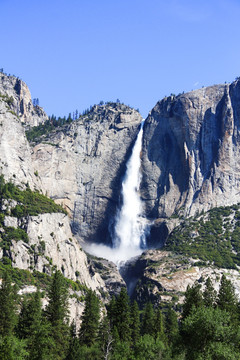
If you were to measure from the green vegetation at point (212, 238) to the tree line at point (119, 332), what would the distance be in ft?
194

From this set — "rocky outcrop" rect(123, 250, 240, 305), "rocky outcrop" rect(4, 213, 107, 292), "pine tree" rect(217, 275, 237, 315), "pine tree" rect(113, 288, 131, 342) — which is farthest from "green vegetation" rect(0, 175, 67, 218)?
"pine tree" rect(217, 275, 237, 315)

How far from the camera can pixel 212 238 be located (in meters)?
182

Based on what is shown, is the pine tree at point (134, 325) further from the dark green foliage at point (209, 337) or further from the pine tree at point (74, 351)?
the dark green foliage at point (209, 337)

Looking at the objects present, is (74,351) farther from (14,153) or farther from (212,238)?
(212,238)

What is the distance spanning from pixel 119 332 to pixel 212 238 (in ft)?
304

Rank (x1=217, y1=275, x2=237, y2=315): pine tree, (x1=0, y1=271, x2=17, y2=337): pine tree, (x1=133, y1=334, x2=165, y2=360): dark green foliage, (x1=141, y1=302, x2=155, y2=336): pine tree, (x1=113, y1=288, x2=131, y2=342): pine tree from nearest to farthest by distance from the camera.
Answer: (x1=133, y1=334, x2=165, y2=360): dark green foliage
(x1=0, y1=271, x2=17, y2=337): pine tree
(x1=217, y1=275, x2=237, y2=315): pine tree
(x1=113, y1=288, x2=131, y2=342): pine tree
(x1=141, y1=302, x2=155, y2=336): pine tree

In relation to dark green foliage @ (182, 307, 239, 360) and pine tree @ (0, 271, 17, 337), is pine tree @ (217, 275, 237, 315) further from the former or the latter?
pine tree @ (0, 271, 17, 337)

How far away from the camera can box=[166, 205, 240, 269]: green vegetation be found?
6698 inches

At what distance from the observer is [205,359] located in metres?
61.2

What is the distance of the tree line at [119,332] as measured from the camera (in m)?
64.4

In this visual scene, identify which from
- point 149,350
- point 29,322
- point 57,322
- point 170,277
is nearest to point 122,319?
point 57,322

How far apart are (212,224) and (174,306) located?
47757 millimetres

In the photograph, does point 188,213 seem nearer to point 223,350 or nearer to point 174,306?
point 174,306

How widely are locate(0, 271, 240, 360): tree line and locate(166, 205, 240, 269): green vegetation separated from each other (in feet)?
194
